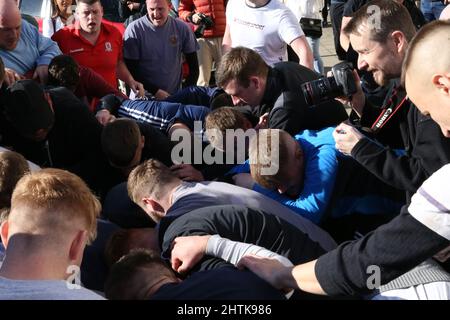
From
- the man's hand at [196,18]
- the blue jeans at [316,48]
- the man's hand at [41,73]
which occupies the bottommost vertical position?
the blue jeans at [316,48]

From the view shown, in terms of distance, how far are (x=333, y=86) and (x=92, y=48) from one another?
2.34 meters

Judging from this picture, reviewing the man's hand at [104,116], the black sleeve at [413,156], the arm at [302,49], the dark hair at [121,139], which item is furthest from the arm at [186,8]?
the black sleeve at [413,156]

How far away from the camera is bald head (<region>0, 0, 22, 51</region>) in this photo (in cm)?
375

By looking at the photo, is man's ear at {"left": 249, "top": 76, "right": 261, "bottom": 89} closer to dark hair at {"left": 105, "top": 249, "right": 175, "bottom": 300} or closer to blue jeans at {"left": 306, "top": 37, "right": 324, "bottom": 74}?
dark hair at {"left": 105, "top": 249, "right": 175, "bottom": 300}

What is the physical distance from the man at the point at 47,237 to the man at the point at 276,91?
155cm

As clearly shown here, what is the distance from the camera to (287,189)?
2775 mm

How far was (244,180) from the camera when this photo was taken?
9.94 ft

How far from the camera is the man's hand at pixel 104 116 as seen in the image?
12.0 ft

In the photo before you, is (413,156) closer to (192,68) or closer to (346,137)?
(346,137)

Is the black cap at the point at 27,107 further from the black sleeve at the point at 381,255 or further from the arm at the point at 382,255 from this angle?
the black sleeve at the point at 381,255

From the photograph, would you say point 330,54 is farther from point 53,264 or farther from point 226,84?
point 53,264

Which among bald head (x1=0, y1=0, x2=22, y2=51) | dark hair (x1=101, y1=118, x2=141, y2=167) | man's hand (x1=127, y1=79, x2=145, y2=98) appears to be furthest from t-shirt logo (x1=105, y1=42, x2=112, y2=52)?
dark hair (x1=101, y1=118, x2=141, y2=167)
